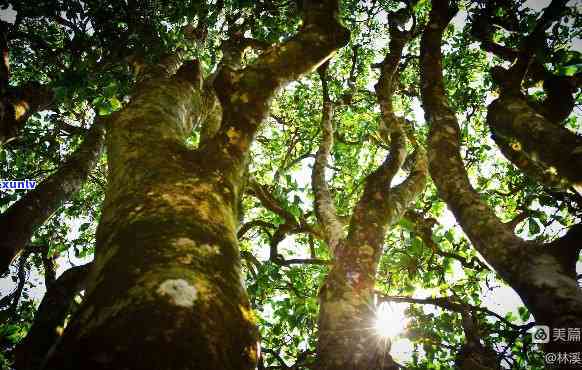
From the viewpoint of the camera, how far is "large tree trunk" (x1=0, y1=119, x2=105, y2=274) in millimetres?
4797

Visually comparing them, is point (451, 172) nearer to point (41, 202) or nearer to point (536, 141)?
point (536, 141)

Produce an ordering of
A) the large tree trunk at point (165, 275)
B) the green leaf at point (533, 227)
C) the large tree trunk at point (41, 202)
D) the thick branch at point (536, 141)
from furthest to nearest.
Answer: the green leaf at point (533, 227) < the large tree trunk at point (41, 202) < the thick branch at point (536, 141) < the large tree trunk at point (165, 275)

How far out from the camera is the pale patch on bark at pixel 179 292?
4.19ft

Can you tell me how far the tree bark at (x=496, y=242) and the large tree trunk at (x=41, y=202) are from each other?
5.52 meters

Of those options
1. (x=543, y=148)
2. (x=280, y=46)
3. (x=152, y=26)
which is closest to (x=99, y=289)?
(x=280, y=46)

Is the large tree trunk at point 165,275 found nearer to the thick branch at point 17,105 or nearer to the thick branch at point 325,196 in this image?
the thick branch at point 325,196

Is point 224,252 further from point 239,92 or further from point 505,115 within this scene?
point 505,115

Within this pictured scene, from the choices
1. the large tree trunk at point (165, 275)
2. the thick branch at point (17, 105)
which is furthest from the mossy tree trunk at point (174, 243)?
the thick branch at point (17, 105)

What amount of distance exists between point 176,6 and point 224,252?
6222mm

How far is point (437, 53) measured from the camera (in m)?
4.79

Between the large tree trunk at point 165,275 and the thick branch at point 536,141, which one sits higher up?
the thick branch at point 536,141

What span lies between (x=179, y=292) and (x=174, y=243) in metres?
0.30

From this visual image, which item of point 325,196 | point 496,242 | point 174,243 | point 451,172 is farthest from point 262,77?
point 325,196

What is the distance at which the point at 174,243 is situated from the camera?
5.10 feet
